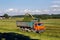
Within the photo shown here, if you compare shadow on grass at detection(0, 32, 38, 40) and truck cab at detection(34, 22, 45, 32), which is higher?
shadow on grass at detection(0, 32, 38, 40)

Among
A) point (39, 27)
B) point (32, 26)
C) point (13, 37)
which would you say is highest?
point (13, 37)

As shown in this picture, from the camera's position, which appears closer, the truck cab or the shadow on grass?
the shadow on grass

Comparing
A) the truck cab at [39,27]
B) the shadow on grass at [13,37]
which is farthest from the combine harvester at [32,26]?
the shadow on grass at [13,37]

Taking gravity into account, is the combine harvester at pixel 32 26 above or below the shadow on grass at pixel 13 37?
below

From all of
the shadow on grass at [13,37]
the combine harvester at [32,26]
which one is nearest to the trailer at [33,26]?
the combine harvester at [32,26]

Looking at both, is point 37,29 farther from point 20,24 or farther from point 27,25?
point 20,24

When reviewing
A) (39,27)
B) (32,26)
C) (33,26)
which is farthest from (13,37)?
(32,26)

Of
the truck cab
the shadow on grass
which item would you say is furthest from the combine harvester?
the shadow on grass

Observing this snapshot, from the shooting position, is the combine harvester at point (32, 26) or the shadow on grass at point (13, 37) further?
the combine harvester at point (32, 26)

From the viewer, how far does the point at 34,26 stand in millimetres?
30203

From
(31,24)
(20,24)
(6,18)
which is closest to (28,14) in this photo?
(20,24)

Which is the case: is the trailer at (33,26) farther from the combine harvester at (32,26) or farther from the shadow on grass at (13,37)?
the shadow on grass at (13,37)

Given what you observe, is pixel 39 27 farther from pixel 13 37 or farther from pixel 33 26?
pixel 13 37

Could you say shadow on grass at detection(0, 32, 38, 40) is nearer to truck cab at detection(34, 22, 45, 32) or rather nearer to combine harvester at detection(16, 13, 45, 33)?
combine harvester at detection(16, 13, 45, 33)
